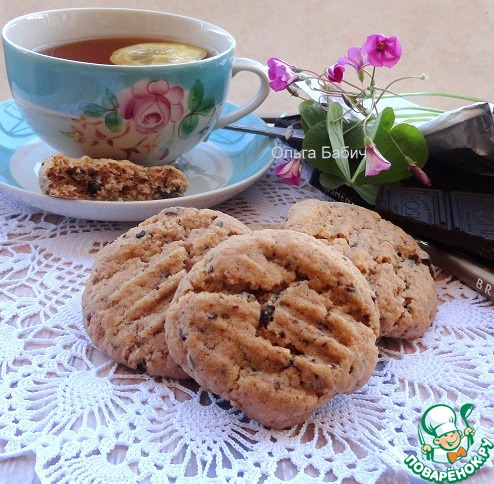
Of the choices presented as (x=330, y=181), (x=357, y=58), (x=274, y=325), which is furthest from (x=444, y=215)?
(x=274, y=325)

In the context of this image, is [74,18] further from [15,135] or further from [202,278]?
[202,278]

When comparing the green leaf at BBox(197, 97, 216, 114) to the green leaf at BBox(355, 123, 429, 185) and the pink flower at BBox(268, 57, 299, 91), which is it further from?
the green leaf at BBox(355, 123, 429, 185)

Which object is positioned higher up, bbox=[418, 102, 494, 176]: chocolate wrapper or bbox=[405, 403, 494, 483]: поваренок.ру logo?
bbox=[418, 102, 494, 176]: chocolate wrapper

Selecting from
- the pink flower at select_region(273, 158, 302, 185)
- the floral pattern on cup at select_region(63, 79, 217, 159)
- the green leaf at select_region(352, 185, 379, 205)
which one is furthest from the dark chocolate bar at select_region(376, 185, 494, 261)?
the floral pattern on cup at select_region(63, 79, 217, 159)

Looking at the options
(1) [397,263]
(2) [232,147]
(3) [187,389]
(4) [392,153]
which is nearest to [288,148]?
(2) [232,147]

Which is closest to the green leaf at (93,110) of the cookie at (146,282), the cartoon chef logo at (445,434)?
the cookie at (146,282)
